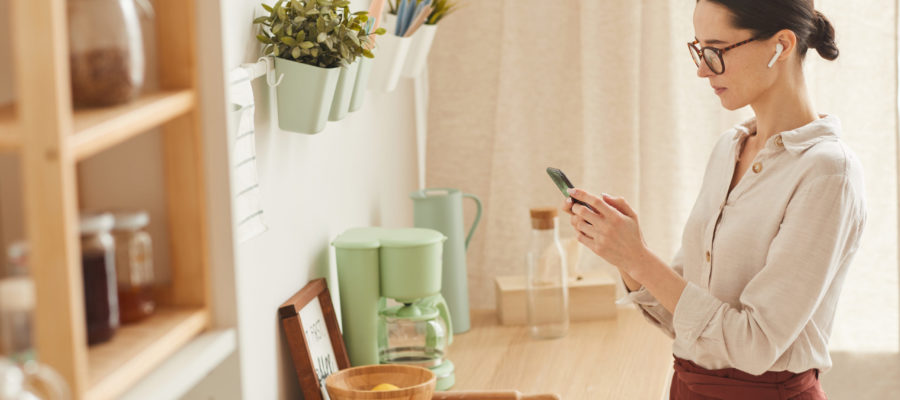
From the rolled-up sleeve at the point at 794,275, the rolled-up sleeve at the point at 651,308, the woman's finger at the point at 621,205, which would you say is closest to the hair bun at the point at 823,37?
the rolled-up sleeve at the point at 794,275

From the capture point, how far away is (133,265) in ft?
2.78

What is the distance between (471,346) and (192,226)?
1387 millimetres

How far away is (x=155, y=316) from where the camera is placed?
0.88 metres

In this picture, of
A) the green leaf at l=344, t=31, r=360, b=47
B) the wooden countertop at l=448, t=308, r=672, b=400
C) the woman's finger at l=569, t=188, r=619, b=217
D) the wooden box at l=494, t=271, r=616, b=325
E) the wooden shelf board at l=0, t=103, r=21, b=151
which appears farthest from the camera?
the wooden box at l=494, t=271, r=616, b=325

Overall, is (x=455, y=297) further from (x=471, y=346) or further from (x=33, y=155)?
(x=33, y=155)

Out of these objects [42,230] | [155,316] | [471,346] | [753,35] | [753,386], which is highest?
[753,35]

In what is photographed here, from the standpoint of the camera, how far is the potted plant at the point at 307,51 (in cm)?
147

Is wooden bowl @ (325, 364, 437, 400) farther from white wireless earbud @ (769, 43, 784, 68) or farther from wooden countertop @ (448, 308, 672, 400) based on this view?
white wireless earbud @ (769, 43, 784, 68)

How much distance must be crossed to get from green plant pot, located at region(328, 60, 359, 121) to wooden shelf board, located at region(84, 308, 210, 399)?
77 cm

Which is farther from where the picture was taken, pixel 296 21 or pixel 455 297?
pixel 455 297

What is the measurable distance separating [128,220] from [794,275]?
1.00 metres

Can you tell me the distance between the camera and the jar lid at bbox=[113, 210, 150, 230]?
32.2 inches

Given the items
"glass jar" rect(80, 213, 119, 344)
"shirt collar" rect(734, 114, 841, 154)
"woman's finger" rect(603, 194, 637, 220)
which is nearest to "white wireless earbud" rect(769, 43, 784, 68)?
"shirt collar" rect(734, 114, 841, 154)

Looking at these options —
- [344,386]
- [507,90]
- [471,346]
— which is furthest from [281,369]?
[507,90]
